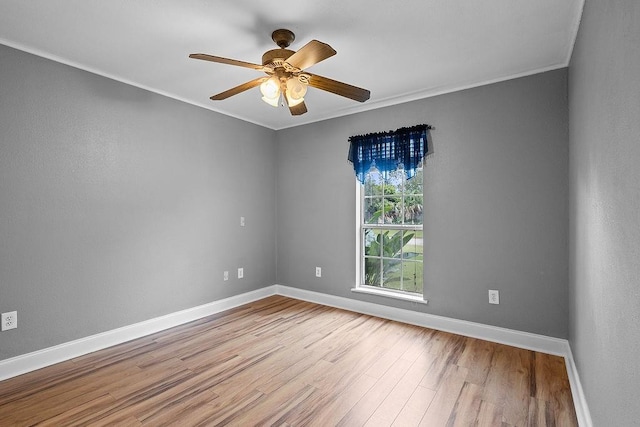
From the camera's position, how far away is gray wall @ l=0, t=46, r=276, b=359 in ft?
7.95

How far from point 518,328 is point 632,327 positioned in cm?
211

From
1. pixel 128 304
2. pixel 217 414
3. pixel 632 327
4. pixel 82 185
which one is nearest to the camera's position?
pixel 632 327

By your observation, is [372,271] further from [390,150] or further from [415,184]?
[390,150]

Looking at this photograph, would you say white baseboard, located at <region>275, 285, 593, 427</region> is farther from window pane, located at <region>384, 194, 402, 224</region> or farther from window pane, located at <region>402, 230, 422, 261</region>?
window pane, located at <region>384, 194, 402, 224</region>

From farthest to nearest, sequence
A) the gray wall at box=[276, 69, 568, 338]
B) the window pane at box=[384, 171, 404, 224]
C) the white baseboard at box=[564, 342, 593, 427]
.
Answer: the window pane at box=[384, 171, 404, 224]
the gray wall at box=[276, 69, 568, 338]
the white baseboard at box=[564, 342, 593, 427]

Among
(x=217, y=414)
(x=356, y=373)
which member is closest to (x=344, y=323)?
(x=356, y=373)

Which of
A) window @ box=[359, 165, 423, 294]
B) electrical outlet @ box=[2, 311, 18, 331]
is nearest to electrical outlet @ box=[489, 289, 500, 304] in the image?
window @ box=[359, 165, 423, 294]

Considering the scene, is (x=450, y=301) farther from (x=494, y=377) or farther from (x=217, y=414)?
(x=217, y=414)

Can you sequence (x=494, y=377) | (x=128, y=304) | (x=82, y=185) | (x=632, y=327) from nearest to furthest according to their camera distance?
(x=632, y=327) → (x=494, y=377) → (x=82, y=185) → (x=128, y=304)

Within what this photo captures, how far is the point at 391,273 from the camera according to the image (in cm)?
374

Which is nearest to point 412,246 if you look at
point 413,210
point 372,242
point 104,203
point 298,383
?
point 413,210

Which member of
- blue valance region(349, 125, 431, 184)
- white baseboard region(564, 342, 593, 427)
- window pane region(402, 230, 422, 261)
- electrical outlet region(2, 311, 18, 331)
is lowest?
white baseboard region(564, 342, 593, 427)

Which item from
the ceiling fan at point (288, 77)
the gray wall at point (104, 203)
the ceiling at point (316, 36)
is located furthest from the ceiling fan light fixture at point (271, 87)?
the gray wall at point (104, 203)

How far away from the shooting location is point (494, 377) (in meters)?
2.33
